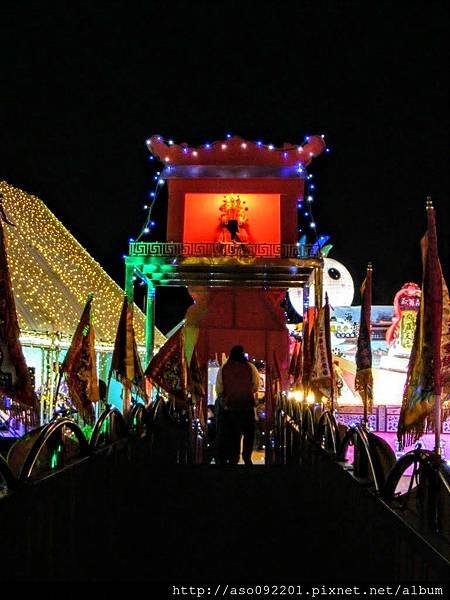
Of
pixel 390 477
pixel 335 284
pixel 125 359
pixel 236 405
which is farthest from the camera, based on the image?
pixel 335 284

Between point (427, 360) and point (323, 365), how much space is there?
19.2 ft

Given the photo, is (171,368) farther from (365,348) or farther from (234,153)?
(234,153)

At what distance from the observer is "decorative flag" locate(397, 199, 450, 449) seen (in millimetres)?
5727

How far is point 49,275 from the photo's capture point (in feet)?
54.0

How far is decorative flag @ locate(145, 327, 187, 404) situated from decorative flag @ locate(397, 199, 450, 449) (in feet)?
21.8

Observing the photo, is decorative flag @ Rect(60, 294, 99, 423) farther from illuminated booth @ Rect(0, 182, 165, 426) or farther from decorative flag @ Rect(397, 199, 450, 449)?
decorative flag @ Rect(397, 199, 450, 449)

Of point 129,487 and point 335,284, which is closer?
point 129,487

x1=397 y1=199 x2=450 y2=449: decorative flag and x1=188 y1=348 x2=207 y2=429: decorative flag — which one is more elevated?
x1=397 y1=199 x2=450 y2=449: decorative flag

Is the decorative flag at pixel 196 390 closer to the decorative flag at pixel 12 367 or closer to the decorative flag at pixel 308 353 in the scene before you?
the decorative flag at pixel 308 353

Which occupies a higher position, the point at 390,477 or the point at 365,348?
the point at 365,348

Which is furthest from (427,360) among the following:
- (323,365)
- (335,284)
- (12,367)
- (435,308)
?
(335,284)

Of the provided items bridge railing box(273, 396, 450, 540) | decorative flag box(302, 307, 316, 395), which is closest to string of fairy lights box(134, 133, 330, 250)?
decorative flag box(302, 307, 316, 395)

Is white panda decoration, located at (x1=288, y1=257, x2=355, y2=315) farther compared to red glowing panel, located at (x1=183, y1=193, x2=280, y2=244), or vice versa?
white panda decoration, located at (x1=288, y1=257, x2=355, y2=315)

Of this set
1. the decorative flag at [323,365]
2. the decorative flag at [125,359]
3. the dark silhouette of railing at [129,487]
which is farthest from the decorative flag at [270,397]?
the dark silhouette of railing at [129,487]
